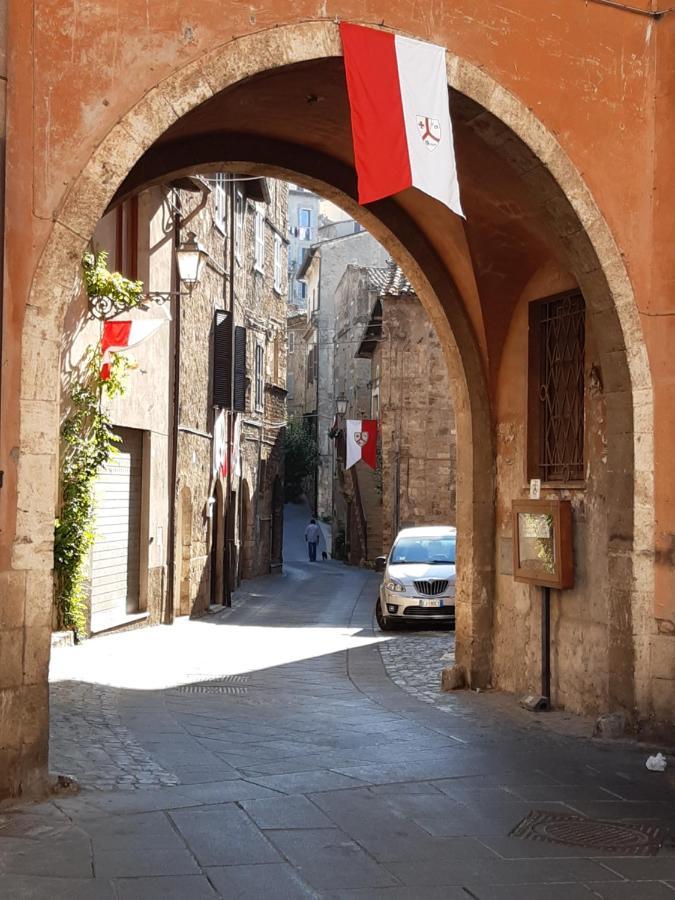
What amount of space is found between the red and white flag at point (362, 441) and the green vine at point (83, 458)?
61.4 ft

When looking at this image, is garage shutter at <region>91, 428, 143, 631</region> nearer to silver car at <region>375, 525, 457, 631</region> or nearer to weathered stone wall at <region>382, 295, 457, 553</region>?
silver car at <region>375, 525, 457, 631</region>

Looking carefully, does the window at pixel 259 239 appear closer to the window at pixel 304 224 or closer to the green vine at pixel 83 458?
the green vine at pixel 83 458

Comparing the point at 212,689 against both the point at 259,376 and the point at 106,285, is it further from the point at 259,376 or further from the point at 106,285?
the point at 259,376

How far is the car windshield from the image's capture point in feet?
57.9

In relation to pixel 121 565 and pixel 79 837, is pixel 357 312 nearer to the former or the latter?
pixel 121 565

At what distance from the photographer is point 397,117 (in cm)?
726

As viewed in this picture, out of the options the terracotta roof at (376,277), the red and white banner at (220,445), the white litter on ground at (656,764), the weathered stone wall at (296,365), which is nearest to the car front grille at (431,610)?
the red and white banner at (220,445)

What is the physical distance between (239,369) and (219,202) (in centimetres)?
326

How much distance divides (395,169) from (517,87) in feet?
4.76

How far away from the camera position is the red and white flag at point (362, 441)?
32.5 metres

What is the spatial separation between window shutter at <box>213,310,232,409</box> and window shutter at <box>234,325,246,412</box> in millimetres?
742

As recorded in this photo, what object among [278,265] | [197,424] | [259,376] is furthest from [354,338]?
[197,424]

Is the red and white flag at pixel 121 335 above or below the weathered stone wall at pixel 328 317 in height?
below

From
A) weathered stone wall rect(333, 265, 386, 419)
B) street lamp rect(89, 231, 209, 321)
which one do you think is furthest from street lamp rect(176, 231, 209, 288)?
weathered stone wall rect(333, 265, 386, 419)
